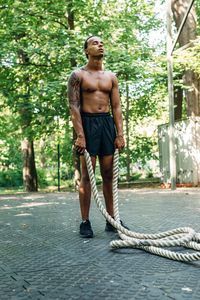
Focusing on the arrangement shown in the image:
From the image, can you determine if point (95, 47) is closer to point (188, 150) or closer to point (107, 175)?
point (107, 175)

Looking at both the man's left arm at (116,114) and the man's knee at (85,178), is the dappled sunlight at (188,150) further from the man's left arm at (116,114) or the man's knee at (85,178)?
the man's knee at (85,178)

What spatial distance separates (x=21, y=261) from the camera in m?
2.68

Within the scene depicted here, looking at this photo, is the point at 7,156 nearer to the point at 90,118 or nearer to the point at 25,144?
the point at 25,144

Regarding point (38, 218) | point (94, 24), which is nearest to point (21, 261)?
point (38, 218)

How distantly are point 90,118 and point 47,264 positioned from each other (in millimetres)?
1771

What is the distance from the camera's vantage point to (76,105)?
3.80 meters

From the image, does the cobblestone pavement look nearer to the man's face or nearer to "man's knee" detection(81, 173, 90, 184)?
"man's knee" detection(81, 173, 90, 184)

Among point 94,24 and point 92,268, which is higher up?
point 94,24

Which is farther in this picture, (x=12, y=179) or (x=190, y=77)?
(x=12, y=179)

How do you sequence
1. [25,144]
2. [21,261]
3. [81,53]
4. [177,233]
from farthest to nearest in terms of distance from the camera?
[25,144], [81,53], [177,233], [21,261]

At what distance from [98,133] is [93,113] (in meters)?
0.23

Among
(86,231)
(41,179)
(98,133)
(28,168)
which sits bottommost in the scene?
(41,179)

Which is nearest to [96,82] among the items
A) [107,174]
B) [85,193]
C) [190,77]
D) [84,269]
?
[107,174]

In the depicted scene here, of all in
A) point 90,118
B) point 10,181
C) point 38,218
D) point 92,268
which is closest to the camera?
point 92,268
